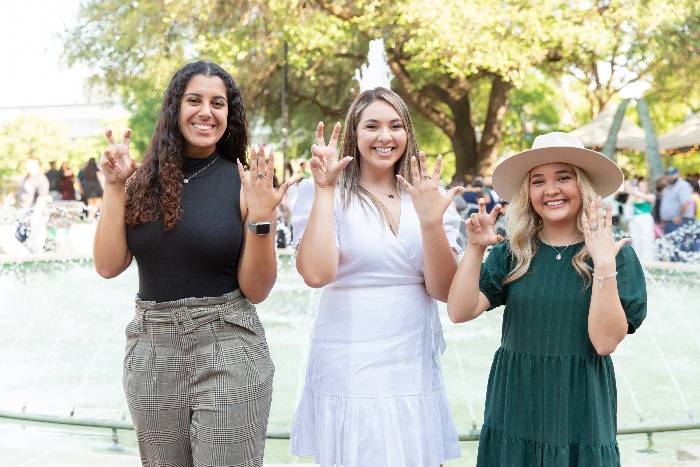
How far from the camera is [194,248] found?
245 centimetres

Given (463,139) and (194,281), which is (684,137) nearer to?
(463,139)

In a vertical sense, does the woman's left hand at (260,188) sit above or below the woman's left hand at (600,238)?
above

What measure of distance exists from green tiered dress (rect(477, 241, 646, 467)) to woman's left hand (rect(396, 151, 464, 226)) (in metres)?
0.34

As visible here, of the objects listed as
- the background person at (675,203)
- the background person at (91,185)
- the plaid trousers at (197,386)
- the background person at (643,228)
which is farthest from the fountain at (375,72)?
the background person at (91,185)

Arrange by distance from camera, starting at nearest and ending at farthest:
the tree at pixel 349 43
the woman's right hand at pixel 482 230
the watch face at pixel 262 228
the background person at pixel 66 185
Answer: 1. the watch face at pixel 262 228
2. the woman's right hand at pixel 482 230
3. the tree at pixel 349 43
4. the background person at pixel 66 185

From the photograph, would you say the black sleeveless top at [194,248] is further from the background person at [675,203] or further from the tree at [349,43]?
the tree at [349,43]

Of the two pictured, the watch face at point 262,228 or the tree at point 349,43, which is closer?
the watch face at point 262,228

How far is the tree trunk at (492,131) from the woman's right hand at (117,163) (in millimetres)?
20199

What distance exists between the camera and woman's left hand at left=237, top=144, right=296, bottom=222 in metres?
2.40

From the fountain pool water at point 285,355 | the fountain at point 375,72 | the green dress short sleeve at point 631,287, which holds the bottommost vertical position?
the fountain pool water at point 285,355

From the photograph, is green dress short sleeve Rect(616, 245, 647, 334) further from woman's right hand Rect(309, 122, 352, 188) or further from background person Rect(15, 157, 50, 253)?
background person Rect(15, 157, 50, 253)

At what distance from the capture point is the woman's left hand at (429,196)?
270 centimetres

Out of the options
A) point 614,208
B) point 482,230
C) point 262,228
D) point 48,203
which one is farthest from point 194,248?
point 48,203

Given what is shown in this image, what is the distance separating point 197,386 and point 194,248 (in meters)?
0.40
